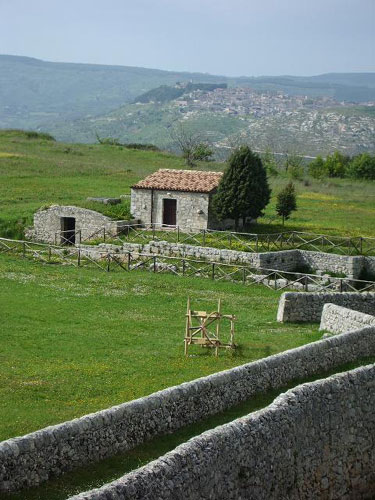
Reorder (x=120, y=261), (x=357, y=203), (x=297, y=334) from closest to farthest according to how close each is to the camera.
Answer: (x=297, y=334) < (x=120, y=261) < (x=357, y=203)

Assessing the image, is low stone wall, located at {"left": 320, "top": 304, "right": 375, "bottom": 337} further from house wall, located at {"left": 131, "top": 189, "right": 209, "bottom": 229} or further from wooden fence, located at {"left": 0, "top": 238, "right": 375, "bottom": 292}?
house wall, located at {"left": 131, "top": 189, "right": 209, "bottom": 229}

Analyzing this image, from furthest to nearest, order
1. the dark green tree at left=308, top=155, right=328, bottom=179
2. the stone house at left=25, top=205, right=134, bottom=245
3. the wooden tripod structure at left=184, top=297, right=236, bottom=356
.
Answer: the dark green tree at left=308, top=155, right=328, bottom=179 → the stone house at left=25, top=205, right=134, bottom=245 → the wooden tripod structure at left=184, top=297, right=236, bottom=356

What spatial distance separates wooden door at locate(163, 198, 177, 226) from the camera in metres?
50.3

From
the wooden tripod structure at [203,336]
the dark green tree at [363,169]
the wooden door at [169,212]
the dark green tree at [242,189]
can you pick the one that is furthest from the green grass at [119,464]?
the dark green tree at [363,169]

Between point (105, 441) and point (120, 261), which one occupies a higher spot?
point (105, 441)

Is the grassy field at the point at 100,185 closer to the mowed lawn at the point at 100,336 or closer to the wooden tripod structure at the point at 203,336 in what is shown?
the mowed lawn at the point at 100,336

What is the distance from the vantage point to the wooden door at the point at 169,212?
50.3 metres

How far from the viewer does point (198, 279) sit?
39.3m

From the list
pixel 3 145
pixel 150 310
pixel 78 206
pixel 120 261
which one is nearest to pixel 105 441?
pixel 150 310

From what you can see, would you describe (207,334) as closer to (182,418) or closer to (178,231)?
(182,418)

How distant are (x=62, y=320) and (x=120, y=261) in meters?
11.9

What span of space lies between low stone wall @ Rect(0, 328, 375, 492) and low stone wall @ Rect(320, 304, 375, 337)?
10.6 ft

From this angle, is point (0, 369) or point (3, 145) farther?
point (3, 145)

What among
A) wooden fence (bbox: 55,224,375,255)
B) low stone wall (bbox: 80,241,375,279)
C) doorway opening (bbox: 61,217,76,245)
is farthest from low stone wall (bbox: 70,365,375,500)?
doorway opening (bbox: 61,217,76,245)
